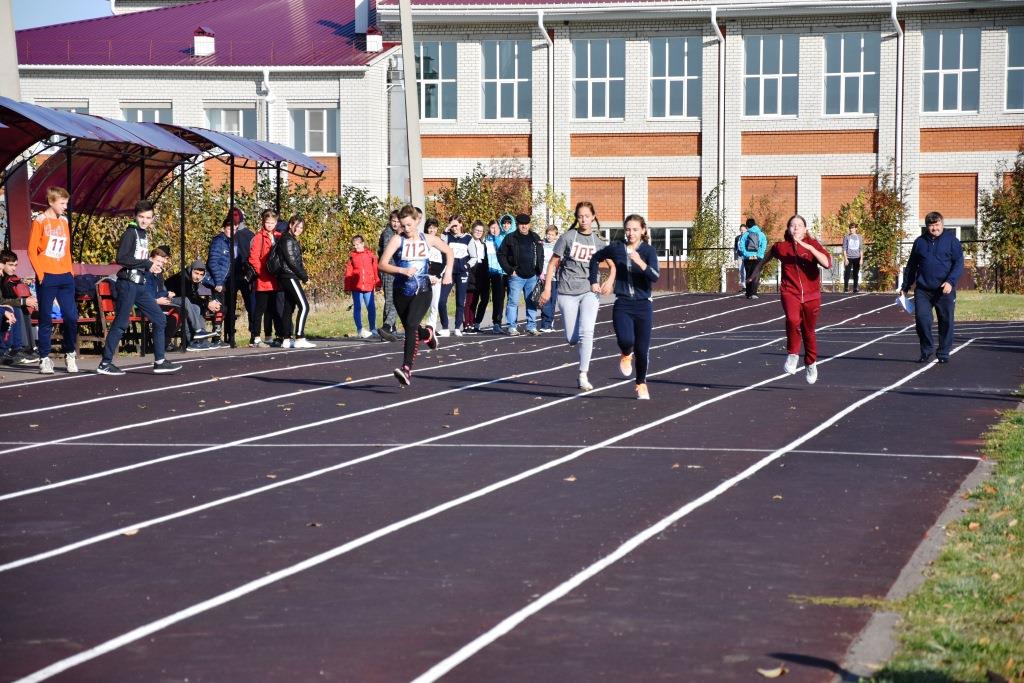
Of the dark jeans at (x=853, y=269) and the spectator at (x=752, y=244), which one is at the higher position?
the spectator at (x=752, y=244)

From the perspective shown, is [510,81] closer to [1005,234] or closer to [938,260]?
[1005,234]

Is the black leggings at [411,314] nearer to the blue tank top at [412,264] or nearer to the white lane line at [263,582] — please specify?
the blue tank top at [412,264]

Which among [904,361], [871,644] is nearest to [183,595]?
[871,644]

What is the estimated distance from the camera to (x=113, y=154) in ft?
79.6

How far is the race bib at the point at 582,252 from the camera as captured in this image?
674 inches

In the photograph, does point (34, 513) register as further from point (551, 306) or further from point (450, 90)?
point (450, 90)

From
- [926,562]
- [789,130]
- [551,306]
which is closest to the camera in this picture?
[926,562]

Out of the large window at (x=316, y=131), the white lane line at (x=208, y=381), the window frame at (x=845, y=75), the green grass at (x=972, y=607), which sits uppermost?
the window frame at (x=845, y=75)

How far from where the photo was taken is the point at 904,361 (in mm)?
20984

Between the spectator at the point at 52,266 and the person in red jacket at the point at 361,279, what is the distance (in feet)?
23.3

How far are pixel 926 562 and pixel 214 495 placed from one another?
4.35 m

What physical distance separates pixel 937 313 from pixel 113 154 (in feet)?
38.9

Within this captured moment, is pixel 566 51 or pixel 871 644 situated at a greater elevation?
pixel 566 51

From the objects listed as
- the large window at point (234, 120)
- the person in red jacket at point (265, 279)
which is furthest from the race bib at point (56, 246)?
the large window at point (234, 120)
